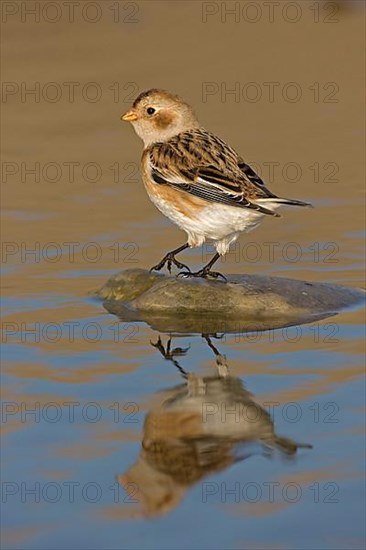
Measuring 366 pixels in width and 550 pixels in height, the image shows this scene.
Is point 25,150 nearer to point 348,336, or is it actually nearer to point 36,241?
point 36,241

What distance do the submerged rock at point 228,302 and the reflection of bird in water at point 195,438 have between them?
3.80 ft

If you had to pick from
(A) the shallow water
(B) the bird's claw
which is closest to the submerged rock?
(B) the bird's claw

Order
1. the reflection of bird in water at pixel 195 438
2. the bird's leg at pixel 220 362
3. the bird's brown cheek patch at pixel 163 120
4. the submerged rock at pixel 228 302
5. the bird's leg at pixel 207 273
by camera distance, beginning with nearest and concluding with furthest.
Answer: the reflection of bird in water at pixel 195 438 < the bird's leg at pixel 220 362 < the submerged rock at pixel 228 302 < the bird's leg at pixel 207 273 < the bird's brown cheek patch at pixel 163 120

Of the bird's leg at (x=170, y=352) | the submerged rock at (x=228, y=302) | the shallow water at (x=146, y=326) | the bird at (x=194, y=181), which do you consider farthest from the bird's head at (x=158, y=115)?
the bird's leg at (x=170, y=352)

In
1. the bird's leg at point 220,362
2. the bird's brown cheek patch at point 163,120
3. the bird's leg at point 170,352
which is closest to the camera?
the bird's leg at point 220,362

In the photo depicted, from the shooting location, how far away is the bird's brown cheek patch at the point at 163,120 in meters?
9.72

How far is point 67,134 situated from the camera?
1333 centimetres

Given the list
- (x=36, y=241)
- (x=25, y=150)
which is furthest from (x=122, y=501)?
(x=25, y=150)

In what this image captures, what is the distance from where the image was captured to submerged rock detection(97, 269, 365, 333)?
878 centimetres

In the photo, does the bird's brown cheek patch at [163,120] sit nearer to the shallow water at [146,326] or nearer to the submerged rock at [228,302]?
the shallow water at [146,326]

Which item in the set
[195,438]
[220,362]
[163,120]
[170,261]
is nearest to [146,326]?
[170,261]

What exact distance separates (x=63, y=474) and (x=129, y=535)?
0.68 m

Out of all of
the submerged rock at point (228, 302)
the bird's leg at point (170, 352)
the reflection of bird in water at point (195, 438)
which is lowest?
the submerged rock at point (228, 302)

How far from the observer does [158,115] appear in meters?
9.71
